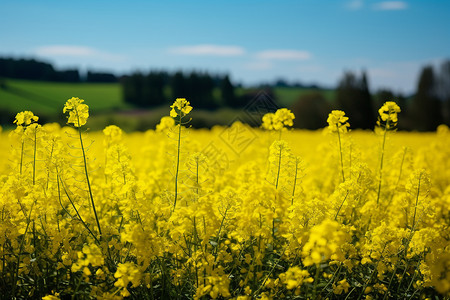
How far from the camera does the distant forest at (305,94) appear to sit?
40000mm

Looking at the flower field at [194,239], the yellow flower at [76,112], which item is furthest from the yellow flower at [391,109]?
the yellow flower at [76,112]

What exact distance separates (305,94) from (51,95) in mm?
36743

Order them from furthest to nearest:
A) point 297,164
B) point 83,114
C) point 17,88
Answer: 1. point 17,88
2. point 297,164
3. point 83,114

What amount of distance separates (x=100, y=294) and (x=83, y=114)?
1.50m

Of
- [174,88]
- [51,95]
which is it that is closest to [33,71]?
[51,95]

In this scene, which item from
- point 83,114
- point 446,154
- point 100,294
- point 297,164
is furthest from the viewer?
point 446,154

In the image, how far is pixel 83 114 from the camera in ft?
10.9

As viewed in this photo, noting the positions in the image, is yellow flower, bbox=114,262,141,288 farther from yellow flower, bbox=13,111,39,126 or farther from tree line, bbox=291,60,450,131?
tree line, bbox=291,60,450,131

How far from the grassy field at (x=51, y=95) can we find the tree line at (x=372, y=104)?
92.9 feet

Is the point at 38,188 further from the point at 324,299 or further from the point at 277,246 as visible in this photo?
the point at 324,299

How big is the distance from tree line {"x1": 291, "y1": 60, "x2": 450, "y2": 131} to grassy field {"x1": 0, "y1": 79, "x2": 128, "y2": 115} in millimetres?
28330

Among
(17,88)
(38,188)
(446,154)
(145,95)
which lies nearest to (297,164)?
(38,188)

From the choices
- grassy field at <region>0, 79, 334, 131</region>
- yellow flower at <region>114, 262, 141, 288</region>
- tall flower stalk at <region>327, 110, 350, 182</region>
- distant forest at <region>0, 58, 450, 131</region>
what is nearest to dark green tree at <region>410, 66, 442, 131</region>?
distant forest at <region>0, 58, 450, 131</region>

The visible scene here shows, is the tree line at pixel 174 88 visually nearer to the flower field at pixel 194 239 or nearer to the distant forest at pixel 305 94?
the distant forest at pixel 305 94
